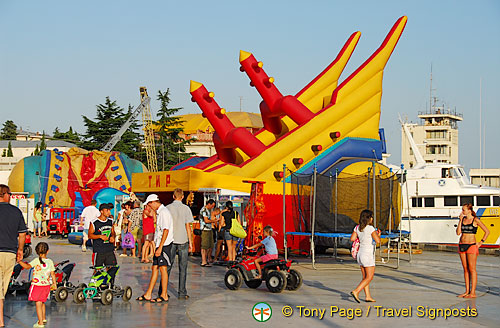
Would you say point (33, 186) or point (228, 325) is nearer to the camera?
point (228, 325)

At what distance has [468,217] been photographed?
1259cm

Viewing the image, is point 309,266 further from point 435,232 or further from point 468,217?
point 435,232

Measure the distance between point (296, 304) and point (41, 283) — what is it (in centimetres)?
411

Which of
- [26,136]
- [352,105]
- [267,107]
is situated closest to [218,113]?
[267,107]

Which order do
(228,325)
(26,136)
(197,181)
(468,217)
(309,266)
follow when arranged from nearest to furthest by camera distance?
(228,325)
(468,217)
(309,266)
(197,181)
(26,136)

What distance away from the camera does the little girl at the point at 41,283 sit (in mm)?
9422

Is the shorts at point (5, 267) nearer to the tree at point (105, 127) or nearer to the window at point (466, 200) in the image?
the window at point (466, 200)

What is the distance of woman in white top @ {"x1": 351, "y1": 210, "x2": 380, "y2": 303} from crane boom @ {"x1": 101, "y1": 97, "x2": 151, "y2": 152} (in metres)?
57.5

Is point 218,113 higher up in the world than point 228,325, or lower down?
higher up

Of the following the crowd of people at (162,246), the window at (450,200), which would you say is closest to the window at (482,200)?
the window at (450,200)

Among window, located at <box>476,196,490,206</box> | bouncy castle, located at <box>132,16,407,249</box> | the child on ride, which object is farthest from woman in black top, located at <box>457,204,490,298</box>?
window, located at <box>476,196,490,206</box>

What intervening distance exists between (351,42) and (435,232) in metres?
7.90

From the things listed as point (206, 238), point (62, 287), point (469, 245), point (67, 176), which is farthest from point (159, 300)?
point (67, 176)

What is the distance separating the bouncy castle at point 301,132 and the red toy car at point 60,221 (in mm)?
9269
